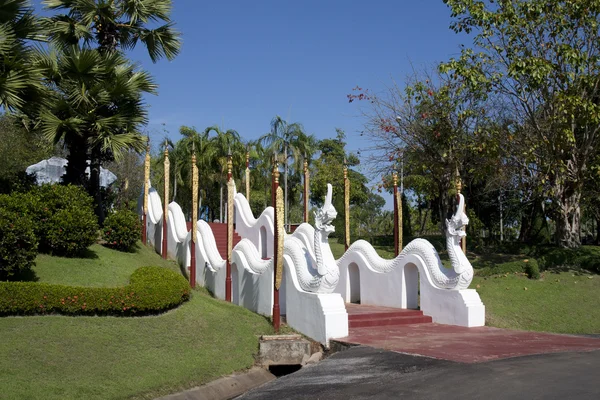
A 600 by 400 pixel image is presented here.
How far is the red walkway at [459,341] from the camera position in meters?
9.36

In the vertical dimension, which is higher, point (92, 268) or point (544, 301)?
point (92, 268)

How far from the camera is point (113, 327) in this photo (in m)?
10.4

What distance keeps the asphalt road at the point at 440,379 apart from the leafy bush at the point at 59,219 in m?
6.89

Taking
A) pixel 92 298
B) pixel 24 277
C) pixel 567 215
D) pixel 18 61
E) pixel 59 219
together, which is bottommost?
pixel 92 298

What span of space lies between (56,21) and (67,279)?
305 inches

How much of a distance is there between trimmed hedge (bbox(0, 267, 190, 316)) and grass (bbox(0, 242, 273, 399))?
0.17 metres

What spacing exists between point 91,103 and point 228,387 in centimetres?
927

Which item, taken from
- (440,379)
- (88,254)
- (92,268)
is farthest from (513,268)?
(88,254)

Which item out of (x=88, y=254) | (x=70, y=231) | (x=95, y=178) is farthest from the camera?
(x=95, y=178)

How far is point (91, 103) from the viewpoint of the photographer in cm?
1580

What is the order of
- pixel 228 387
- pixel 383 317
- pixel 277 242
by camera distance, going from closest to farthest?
pixel 228 387
pixel 277 242
pixel 383 317

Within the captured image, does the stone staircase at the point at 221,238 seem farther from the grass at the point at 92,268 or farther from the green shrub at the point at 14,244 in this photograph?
the green shrub at the point at 14,244

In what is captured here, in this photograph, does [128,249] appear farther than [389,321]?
Yes

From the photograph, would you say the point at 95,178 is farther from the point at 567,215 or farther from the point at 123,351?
the point at 567,215
